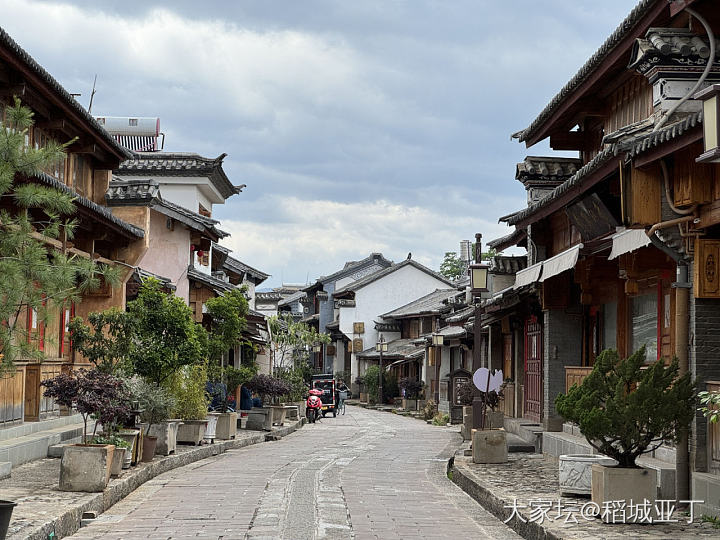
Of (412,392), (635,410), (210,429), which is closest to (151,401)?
(210,429)

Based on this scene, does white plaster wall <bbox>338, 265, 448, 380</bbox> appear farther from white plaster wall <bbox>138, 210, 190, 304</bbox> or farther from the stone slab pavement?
the stone slab pavement

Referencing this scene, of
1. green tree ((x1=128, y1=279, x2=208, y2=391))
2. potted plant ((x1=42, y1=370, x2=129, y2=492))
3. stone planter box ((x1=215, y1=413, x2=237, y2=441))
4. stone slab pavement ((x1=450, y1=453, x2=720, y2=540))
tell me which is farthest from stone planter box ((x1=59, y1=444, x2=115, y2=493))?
stone planter box ((x1=215, y1=413, x2=237, y2=441))

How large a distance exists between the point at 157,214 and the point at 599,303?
14451 millimetres

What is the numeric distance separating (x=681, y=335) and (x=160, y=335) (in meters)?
10.1

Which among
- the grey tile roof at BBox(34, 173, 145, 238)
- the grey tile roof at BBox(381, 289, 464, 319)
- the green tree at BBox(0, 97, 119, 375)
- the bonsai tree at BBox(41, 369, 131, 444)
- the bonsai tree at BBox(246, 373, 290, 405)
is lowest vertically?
the bonsai tree at BBox(246, 373, 290, 405)

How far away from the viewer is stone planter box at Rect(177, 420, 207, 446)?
866 inches

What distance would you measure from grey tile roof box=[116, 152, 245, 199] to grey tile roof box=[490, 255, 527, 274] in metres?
12.7

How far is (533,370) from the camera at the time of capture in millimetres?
25453

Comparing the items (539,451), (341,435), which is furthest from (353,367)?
(539,451)

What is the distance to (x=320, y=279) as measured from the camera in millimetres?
81188

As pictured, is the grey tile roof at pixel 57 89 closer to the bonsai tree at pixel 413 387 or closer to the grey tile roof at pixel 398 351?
the bonsai tree at pixel 413 387

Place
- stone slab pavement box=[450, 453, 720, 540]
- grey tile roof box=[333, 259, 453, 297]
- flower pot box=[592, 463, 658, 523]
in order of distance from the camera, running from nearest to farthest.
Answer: stone slab pavement box=[450, 453, 720, 540], flower pot box=[592, 463, 658, 523], grey tile roof box=[333, 259, 453, 297]

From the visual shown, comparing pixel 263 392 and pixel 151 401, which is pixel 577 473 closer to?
pixel 151 401

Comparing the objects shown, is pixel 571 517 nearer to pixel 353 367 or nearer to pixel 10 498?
pixel 10 498
